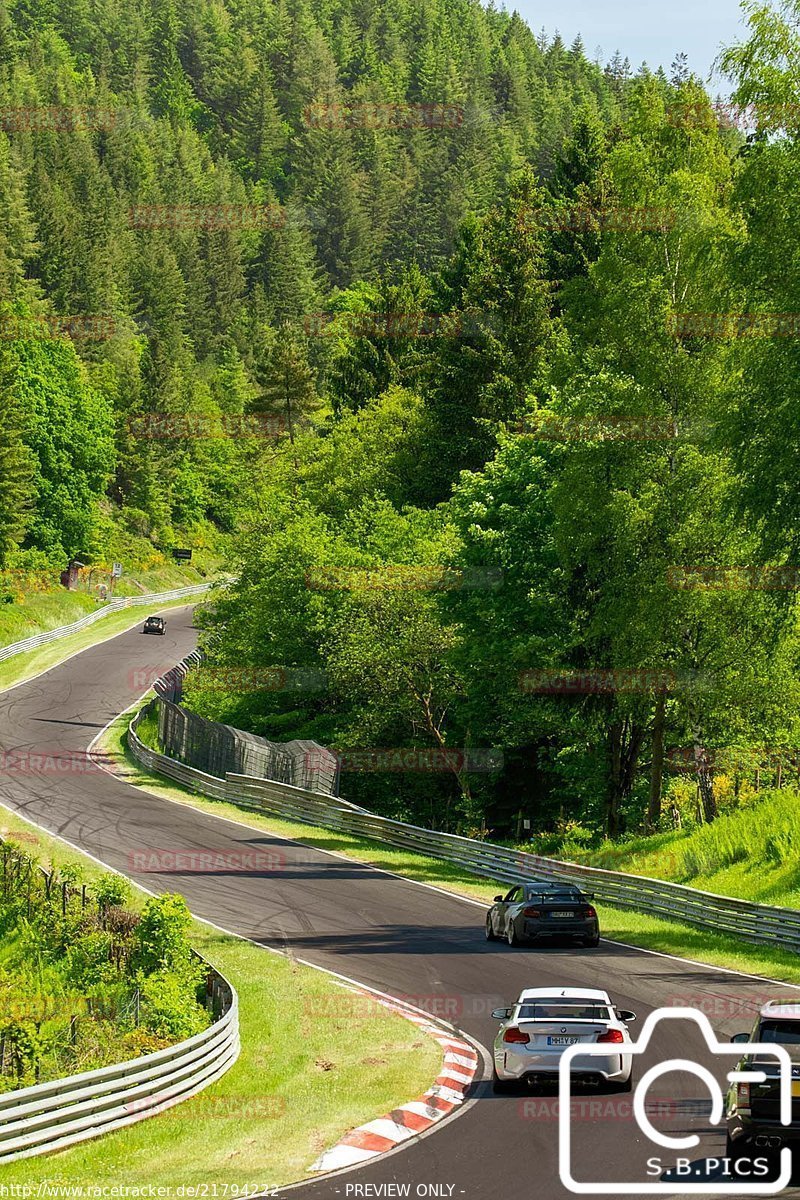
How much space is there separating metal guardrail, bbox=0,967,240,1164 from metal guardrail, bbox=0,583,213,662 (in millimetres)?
51819

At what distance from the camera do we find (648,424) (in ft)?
120

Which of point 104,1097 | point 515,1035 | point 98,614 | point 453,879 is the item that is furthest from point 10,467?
point 515,1035

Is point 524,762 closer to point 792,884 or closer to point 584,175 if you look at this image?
point 792,884

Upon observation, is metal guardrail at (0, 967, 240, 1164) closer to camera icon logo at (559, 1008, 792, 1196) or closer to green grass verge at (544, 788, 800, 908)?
camera icon logo at (559, 1008, 792, 1196)

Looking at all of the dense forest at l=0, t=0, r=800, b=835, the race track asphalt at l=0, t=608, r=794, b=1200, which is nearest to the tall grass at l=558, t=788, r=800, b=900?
the dense forest at l=0, t=0, r=800, b=835

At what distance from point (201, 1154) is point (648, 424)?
25016 mm

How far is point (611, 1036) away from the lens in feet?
54.4

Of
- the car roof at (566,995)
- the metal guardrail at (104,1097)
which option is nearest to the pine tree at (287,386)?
the metal guardrail at (104,1097)

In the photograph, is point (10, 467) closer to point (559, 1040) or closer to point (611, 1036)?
point (559, 1040)

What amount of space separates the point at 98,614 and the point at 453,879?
224ft

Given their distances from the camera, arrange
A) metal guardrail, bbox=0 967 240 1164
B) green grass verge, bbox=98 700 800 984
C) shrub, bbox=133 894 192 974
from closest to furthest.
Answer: metal guardrail, bbox=0 967 240 1164 < shrub, bbox=133 894 192 974 < green grass verge, bbox=98 700 800 984

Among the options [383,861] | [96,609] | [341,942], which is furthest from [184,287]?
[341,942]

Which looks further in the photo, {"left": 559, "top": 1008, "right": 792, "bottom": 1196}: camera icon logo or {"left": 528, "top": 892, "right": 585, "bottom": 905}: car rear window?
{"left": 528, "top": 892, "right": 585, "bottom": 905}: car rear window

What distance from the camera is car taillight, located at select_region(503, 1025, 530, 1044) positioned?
16.8 meters
